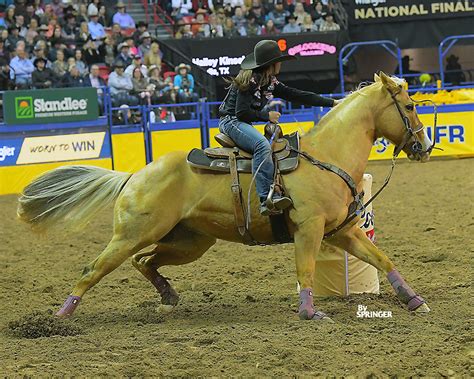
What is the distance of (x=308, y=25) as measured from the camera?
67.4ft

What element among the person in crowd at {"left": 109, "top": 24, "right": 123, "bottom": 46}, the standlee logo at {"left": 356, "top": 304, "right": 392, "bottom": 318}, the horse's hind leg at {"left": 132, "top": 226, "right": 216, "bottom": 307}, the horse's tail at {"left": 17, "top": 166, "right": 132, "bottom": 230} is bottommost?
the standlee logo at {"left": 356, "top": 304, "right": 392, "bottom": 318}

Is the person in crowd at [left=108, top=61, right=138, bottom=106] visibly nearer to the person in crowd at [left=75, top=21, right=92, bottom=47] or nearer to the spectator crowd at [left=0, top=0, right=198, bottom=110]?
the spectator crowd at [left=0, top=0, right=198, bottom=110]

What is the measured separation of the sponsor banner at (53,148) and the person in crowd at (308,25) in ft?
21.9

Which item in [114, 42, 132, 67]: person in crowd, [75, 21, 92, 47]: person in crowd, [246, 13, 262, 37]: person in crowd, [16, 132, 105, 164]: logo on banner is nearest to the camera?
[16, 132, 105, 164]: logo on banner

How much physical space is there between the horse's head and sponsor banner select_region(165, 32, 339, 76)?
13491 millimetres

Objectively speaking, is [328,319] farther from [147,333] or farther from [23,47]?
[23,47]

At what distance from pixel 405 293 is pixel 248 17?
15437 mm

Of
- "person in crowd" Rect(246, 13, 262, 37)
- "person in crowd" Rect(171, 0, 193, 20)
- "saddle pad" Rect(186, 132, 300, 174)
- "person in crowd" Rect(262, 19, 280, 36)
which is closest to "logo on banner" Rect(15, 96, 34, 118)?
"person in crowd" Rect(171, 0, 193, 20)

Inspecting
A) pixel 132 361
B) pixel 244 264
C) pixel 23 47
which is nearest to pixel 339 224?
pixel 132 361

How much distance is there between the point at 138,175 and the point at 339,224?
4.89ft

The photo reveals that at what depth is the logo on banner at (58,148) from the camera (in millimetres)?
15477

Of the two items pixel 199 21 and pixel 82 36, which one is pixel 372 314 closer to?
pixel 82 36

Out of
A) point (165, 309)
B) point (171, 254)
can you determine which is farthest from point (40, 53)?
point (165, 309)

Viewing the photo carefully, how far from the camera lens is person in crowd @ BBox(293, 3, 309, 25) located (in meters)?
20.8
